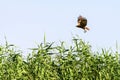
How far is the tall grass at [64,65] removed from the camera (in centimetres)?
507

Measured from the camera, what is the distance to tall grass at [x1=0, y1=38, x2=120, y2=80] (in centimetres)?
507

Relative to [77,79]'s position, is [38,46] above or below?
above

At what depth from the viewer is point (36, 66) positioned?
5203 mm

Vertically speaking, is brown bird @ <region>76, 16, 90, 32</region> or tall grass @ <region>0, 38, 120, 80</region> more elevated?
brown bird @ <region>76, 16, 90, 32</region>

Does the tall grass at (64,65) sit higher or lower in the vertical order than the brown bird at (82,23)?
lower

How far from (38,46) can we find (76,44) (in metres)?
0.64

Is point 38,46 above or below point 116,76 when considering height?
above

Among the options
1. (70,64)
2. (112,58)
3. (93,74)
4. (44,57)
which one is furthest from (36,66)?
(112,58)

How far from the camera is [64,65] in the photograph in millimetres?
5254

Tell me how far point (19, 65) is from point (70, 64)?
85 centimetres

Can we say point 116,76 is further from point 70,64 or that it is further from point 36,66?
point 36,66

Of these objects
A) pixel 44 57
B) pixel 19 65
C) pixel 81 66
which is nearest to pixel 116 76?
pixel 81 66

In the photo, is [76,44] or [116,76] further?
[76,44]

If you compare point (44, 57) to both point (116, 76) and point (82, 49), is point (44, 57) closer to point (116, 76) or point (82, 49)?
point (82, 49)
